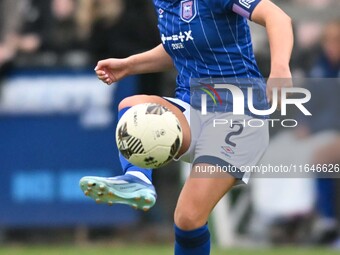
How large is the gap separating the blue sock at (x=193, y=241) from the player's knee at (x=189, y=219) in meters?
0.03

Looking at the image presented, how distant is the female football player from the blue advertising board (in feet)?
12.0

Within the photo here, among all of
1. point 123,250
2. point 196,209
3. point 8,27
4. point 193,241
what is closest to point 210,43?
point 196,209

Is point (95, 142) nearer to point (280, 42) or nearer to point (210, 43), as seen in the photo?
point (210, 43)

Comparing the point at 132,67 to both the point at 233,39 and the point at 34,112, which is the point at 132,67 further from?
the point at 34,112

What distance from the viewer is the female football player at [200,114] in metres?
5.77

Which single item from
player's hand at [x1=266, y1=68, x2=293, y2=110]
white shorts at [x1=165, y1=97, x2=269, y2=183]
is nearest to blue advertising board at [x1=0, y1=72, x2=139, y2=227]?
white shorts at [x1=165, y1=97, x2=269, y2=183]

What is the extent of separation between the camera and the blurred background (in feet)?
32.1

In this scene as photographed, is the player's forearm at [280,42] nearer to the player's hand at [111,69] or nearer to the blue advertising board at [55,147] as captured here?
the player's hand at [111,69]

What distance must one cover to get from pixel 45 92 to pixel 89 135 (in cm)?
57

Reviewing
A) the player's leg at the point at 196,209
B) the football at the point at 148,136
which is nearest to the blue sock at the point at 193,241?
the player's leg at the point at 196,209

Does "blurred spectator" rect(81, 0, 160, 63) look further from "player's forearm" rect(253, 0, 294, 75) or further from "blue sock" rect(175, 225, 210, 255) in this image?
"player's forearm" rect(253, 0, 294, 75)

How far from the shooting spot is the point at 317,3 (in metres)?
10.2

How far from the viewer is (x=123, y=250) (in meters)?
9.34

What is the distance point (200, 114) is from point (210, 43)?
44 centimetres
